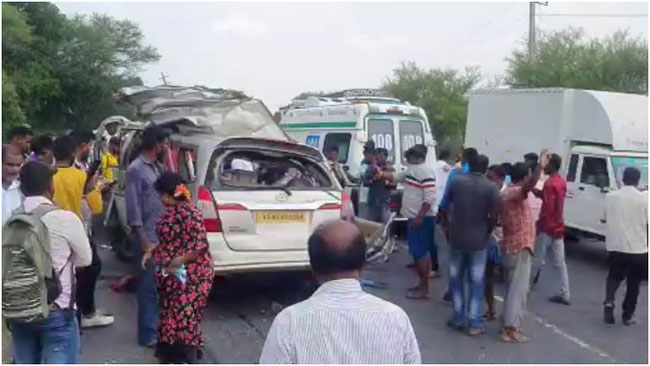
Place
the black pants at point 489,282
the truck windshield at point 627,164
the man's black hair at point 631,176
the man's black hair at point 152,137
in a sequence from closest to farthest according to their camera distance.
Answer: the man's black hair at point 152,137 < the man's black hair at point 631,176 < the black pants at point 489,282 < the truck windshield at point 627,164

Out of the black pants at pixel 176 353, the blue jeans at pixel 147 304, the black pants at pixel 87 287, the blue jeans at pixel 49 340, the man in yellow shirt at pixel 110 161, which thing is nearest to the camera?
the blue jeans at pixel 49 340

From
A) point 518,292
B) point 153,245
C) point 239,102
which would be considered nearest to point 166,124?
point 239,102

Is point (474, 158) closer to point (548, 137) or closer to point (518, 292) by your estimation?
point (518, 292)

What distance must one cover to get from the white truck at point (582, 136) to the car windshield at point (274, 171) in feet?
15.5

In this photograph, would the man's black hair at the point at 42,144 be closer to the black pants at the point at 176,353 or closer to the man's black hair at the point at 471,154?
the black pants at the point at 176,353

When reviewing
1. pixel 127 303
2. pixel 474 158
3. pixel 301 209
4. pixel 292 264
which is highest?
pixel 474 158

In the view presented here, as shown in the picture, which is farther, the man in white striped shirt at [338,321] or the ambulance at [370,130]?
the ambulance at [370,130]

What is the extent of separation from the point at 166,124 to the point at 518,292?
3.72 m

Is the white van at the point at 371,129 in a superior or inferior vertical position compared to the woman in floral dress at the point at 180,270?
superior

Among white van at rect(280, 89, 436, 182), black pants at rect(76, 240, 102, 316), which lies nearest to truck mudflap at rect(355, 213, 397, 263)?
black pants at rect(76, 240, 102, 316)

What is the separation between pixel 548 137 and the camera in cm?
1272

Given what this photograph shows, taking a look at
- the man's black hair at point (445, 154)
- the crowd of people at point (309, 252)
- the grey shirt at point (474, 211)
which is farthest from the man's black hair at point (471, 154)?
the man's black hair at point (445, 154)

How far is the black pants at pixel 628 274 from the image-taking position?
7.75 metres

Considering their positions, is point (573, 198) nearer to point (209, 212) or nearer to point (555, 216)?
point (555, 216)
